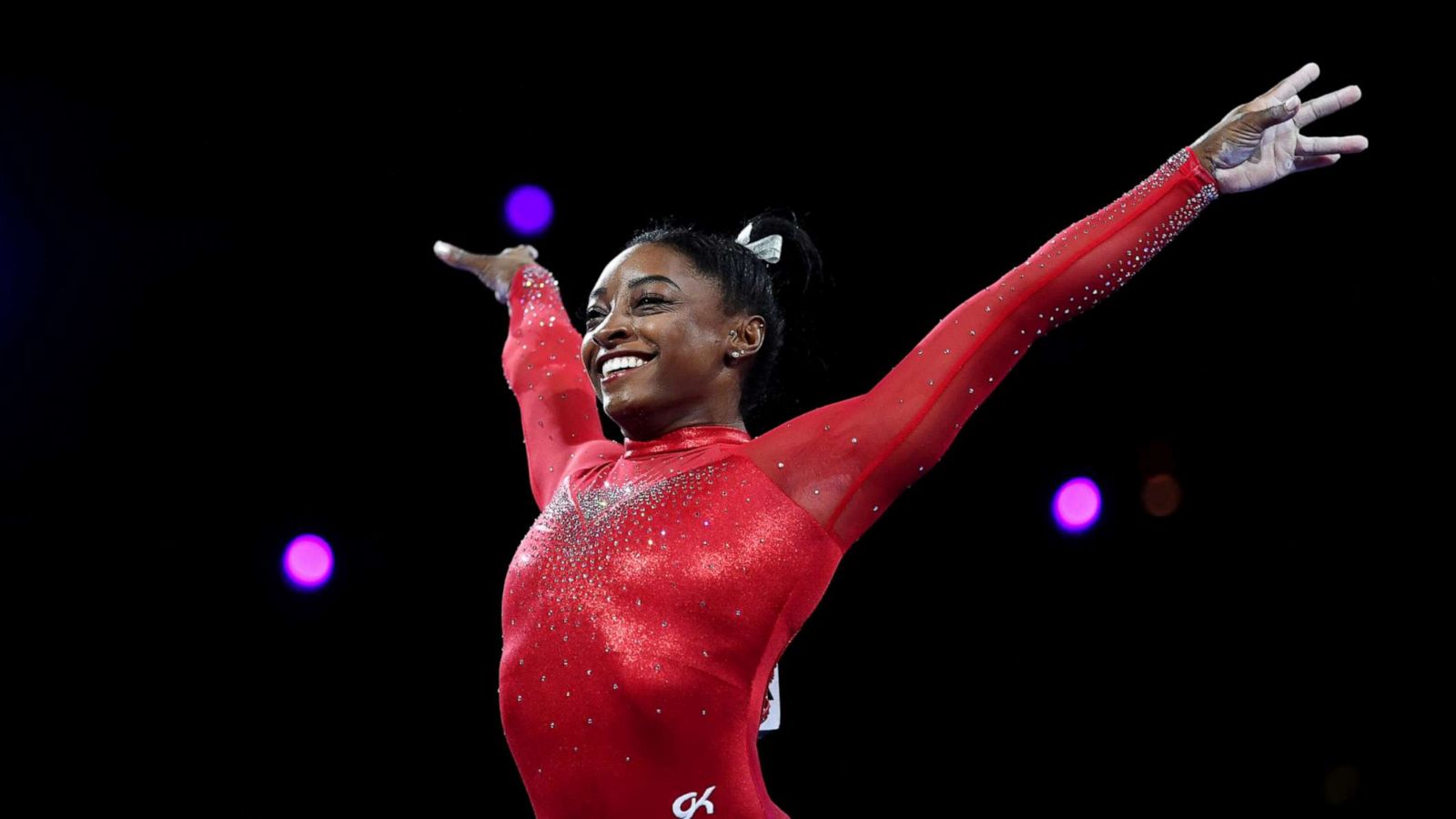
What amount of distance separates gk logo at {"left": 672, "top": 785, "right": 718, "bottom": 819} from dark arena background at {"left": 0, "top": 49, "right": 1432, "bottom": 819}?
1476 mm

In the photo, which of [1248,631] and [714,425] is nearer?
[714,425]

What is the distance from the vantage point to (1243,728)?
269cm

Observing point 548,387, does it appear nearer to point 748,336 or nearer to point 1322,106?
point 748,336

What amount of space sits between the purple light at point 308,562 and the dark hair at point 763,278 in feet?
4.70

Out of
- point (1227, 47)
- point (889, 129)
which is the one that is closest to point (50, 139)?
point (889, 129)

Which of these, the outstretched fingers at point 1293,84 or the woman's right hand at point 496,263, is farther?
the woman's right hand at point 496,263

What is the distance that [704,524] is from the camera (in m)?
1.39

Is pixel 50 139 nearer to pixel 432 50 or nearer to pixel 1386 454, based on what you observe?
pixel 432 50

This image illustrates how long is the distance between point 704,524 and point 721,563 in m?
0.05

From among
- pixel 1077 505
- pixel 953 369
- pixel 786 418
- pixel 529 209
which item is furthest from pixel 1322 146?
pixel 529 209

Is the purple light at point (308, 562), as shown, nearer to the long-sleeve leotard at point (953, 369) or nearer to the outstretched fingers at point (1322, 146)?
the long-sleeve leotard at point (953, 369)

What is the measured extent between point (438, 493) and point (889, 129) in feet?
4.46

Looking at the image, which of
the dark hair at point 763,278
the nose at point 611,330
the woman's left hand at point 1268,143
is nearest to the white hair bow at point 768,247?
the dark hair at point 763,278

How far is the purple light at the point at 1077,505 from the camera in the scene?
109 inches
